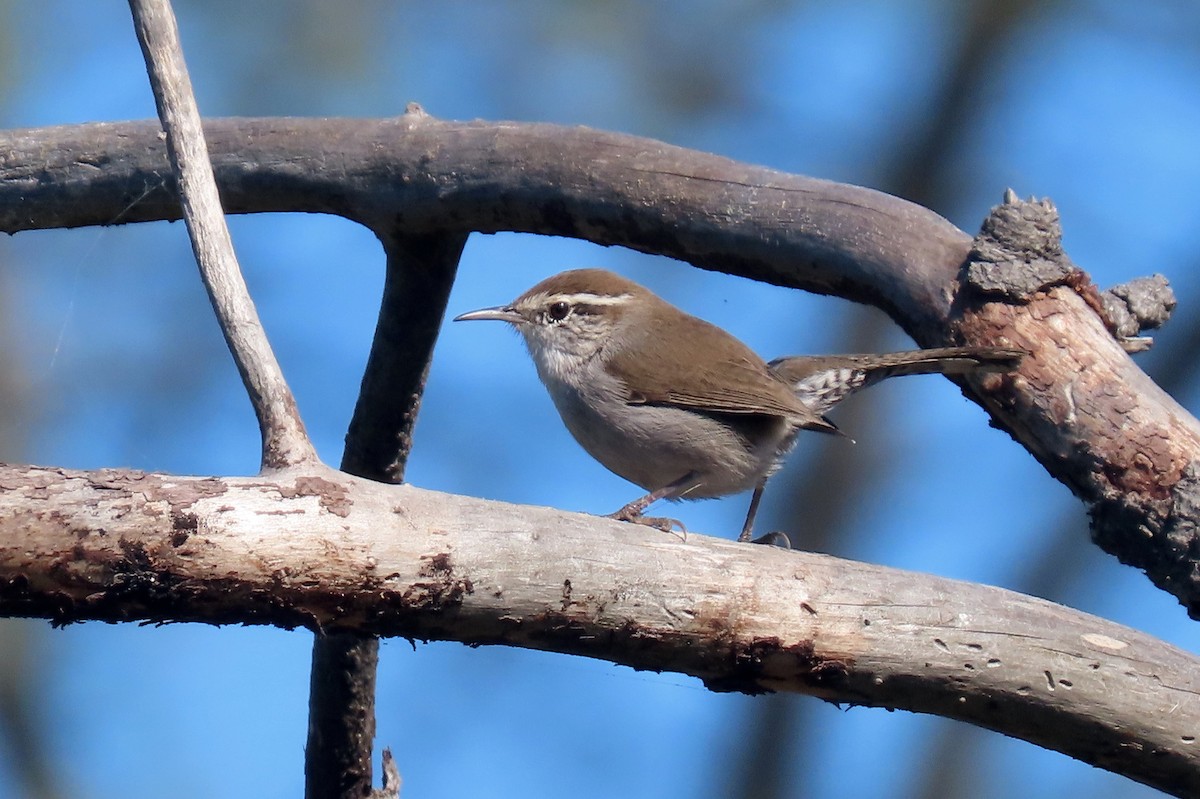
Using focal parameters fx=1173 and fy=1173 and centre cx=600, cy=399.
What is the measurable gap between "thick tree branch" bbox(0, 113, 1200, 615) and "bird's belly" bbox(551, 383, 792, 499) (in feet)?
2.88

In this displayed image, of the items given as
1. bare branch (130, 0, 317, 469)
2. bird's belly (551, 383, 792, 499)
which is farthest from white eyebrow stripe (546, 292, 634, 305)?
bare branch (130, 0, 317, 469)

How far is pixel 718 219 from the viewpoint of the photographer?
12.7 ft

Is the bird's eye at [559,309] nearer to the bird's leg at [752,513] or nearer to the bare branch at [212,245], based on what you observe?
the bird's leg at [752,513]

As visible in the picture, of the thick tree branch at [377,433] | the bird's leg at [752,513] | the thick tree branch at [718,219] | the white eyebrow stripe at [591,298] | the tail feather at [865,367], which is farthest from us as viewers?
the white eyebrow stripe at [591,298]

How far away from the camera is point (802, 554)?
2.93 metres

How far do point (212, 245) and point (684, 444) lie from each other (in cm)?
213

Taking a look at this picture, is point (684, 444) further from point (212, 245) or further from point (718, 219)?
point (212, 245)

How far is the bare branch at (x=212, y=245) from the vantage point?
2752mm

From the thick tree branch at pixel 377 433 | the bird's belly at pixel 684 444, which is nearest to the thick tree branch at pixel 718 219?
the thick tree branch at pixel 377 433

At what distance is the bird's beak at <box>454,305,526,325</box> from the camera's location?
539cm

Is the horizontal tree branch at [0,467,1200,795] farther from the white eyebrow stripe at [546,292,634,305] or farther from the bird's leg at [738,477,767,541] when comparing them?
the white eyebrow stripe at [546,292,634,305]

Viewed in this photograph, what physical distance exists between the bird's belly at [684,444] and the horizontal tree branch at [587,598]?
176 centimetres

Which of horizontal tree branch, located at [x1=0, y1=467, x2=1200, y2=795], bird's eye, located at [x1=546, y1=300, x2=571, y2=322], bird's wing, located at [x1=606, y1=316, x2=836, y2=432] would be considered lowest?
horizontal tree branch, located at [x1=0, y1=467, x2=1200, y2=795]

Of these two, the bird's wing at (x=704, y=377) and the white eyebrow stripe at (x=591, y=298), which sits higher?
the white eyebrow stripe at (x=591, y=298)
